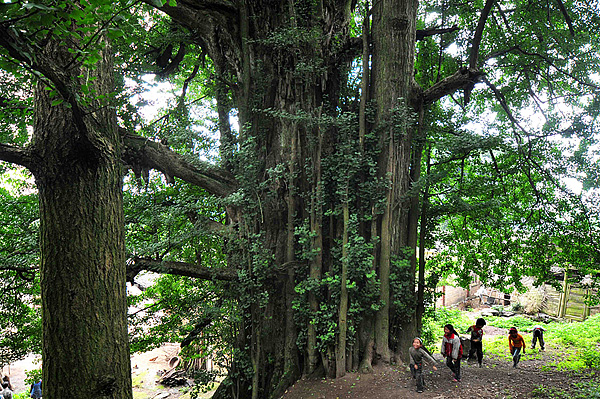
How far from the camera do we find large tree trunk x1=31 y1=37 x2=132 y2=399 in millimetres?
3029

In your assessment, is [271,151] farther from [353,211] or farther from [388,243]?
[388,243]

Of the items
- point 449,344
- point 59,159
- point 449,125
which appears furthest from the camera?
point 449,125

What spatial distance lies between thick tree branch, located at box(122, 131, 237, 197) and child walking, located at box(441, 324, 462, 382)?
15.9ft

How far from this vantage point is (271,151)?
8156mm

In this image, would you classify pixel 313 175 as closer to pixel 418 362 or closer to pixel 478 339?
pixel 418 362

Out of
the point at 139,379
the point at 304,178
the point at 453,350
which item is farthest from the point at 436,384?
the point at 139,379

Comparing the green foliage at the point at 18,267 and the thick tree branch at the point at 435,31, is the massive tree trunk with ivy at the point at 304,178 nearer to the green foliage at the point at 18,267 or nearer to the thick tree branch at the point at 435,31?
the thick tree branch at the point at 435,31

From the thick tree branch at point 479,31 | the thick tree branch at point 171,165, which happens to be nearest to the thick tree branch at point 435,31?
→ the thick tree branch at point 479,31

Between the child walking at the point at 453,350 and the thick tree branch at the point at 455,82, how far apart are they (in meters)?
4.41

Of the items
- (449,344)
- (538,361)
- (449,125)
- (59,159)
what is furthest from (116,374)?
(538,361)

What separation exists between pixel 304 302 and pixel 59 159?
515cm

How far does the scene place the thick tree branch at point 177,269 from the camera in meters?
6.67

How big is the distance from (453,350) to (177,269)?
5.05m

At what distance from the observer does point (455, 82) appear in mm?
7199
